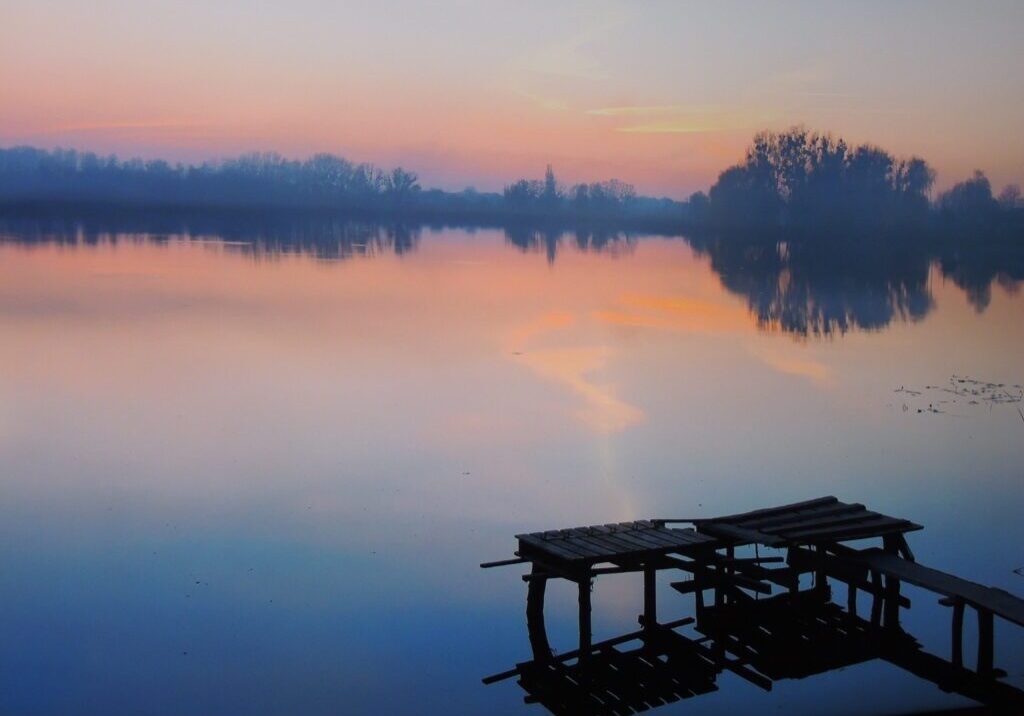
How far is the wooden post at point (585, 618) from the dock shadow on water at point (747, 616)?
1cm

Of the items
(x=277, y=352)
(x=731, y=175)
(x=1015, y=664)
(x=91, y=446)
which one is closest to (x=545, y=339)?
(x=277, y=352)

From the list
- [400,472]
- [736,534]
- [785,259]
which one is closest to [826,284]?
[785,259]

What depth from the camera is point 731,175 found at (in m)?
121

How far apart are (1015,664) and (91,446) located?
11387 millimetres

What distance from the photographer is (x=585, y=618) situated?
873 centimetres

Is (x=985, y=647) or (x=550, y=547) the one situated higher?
(x=550, y=547)

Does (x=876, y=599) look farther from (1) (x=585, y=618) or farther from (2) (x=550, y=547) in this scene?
(2) (x=550, y=547)

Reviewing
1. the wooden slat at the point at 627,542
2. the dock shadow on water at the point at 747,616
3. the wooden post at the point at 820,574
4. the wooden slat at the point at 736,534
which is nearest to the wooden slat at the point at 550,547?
the dock shadow on water at the point at 747,616

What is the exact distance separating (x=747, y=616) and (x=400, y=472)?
5931mm

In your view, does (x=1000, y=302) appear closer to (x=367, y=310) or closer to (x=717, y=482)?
(x=367, y=310)

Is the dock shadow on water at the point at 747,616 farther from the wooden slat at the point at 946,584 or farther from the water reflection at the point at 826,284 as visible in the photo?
the water reflection at the point at 826,284

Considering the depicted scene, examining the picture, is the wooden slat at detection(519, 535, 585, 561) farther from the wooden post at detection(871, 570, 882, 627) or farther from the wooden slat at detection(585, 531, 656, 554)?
the wooden post at detection(871, 570, 882, 627)

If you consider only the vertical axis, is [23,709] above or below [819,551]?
below

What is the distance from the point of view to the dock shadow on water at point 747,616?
8.38 meters
